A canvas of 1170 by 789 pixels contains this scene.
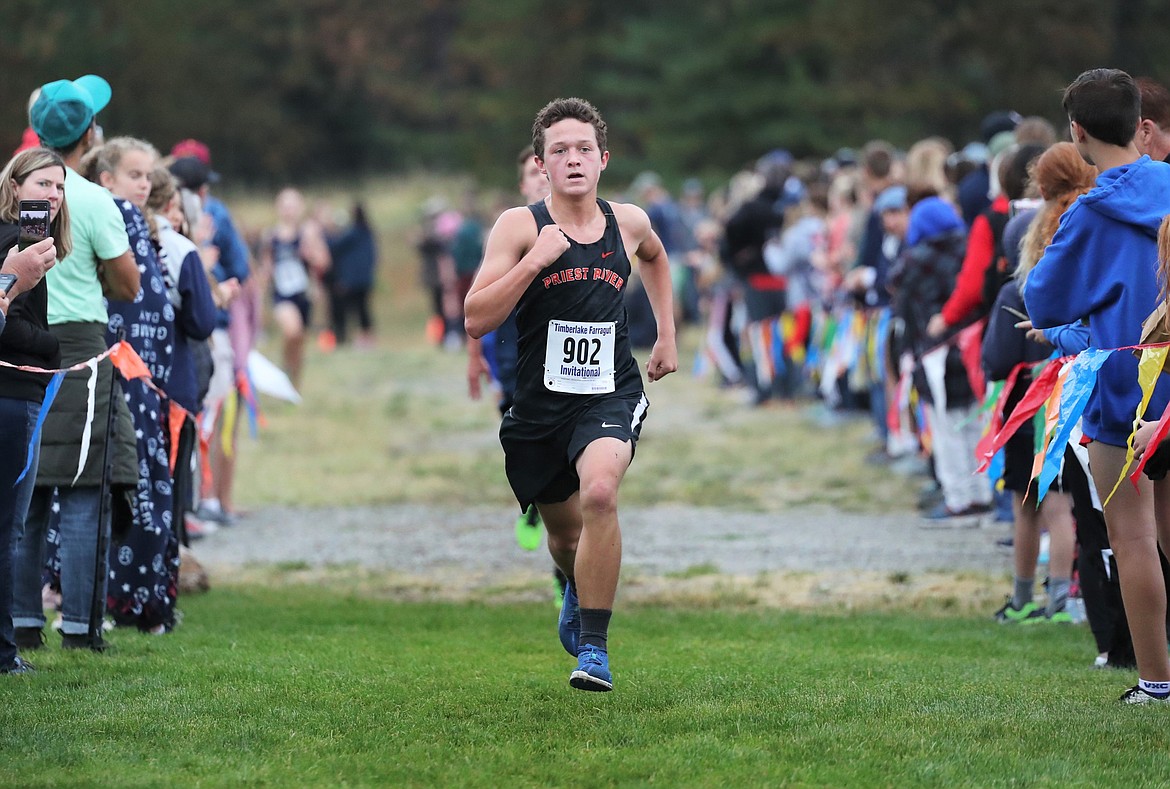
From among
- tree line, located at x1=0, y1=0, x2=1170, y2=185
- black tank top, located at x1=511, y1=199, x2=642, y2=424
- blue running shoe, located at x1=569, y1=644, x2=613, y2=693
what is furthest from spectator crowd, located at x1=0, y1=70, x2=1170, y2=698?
tree line, located at x1=0, y1=0, x2=1170, y2=185

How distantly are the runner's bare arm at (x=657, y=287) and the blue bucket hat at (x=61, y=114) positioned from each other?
2.44m

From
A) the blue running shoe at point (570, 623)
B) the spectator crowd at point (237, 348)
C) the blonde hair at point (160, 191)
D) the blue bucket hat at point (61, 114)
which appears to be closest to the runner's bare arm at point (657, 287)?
the blue running shoe at point (570, 623)

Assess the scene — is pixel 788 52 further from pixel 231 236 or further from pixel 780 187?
pixel 231 236

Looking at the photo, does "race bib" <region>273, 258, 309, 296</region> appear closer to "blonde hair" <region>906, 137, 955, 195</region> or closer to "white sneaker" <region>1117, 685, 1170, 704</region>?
"blonde hair" <region>906, 137, 955, 195</region>

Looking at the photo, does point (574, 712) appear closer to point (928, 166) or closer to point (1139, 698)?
point (1139, 698)

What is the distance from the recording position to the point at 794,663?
7.14 m

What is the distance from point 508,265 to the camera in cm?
624

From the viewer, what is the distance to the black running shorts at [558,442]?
626 centimetres

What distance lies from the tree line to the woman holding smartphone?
87.9 ft

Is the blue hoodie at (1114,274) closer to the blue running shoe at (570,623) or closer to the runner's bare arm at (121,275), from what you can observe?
the blue running shoe at (570,623)

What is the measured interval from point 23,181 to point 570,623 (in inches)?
107

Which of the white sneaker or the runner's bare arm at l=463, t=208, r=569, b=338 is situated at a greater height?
the runner's bare arm at l=463, t=208, r=569, b=338

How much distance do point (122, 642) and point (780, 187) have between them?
38.3 feet

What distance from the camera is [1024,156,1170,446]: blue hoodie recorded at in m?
5.81
